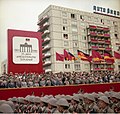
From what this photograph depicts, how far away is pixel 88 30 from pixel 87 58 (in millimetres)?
18367

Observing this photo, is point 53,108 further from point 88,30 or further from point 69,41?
point 88,30

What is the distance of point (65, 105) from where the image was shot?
14.1 feet

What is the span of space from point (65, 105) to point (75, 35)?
90.7 ft

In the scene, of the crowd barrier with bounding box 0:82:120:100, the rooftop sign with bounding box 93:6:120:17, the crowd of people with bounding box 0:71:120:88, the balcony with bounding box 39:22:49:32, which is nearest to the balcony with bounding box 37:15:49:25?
the balcony with bounding box 39:22:49:32

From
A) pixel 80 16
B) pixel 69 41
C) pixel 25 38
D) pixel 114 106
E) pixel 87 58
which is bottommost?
pixel 114 106

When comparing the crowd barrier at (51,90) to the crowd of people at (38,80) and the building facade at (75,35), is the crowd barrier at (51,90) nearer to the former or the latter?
the crowd of people at (38,80)

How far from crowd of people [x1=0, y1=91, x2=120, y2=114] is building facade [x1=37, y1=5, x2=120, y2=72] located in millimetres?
22429

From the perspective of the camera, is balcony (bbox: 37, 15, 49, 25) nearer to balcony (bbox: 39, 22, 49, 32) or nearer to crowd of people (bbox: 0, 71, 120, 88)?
balcony (bbox: 39, 22, 49, 32)

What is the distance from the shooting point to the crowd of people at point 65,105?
4.32 m

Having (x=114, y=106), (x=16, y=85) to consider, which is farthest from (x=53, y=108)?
(x=16, y=85)

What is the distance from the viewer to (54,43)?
29391 millimetres

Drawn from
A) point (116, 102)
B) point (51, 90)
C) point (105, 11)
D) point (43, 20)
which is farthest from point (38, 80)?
point (105, 11)

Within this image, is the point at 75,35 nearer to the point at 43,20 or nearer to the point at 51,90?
the point at 43,20

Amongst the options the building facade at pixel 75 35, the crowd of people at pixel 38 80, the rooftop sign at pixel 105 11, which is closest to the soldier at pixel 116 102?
the crowd of people at pixel 38 80
